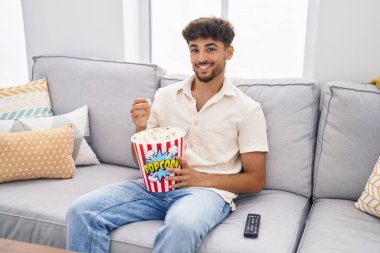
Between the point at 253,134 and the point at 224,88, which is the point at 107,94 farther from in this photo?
the point at 253,134

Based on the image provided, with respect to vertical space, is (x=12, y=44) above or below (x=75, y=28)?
below

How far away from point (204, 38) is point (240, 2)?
0.75 meters

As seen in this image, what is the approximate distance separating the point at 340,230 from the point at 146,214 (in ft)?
2.32

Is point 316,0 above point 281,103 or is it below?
above

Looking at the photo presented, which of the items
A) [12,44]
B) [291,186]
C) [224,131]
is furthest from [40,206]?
[12,44]

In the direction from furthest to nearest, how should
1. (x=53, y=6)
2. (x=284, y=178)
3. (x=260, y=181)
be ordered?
(x=53, y=6)
(x=284, y=178)
(x=260, y=181)

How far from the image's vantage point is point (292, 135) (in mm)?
1668

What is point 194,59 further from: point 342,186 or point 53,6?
point 53,6

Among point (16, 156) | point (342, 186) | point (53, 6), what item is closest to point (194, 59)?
point (342, 186)

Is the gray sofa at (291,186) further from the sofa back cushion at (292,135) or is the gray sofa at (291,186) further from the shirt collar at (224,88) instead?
the shirt collar at (224,88)

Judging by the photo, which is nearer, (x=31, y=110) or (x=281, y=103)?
(x=281, y=103)

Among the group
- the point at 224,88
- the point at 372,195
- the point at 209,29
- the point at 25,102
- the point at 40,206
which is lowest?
the point at 40,206

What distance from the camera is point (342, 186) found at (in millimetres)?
1606

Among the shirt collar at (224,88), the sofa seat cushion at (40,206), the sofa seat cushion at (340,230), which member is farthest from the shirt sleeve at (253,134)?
the sofa seat cushion at (40,206)
